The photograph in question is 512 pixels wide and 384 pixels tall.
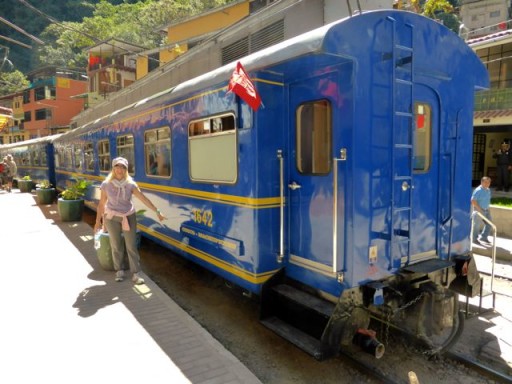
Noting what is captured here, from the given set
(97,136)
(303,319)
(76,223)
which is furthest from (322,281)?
(76,223)

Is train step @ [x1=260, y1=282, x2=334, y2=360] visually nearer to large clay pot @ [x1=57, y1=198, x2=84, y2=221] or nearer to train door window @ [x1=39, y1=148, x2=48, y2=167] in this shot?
large clay pot @ [x1=57, y1=198, x2=84, y2=221]

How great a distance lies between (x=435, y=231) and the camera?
443 centimetres

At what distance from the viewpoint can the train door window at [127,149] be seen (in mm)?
7836

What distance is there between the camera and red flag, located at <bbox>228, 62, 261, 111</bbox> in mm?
3930

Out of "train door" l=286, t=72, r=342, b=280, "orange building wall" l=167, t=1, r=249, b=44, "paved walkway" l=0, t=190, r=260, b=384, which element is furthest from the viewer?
"orange building wall" l=167, t=1, r=249, b=44

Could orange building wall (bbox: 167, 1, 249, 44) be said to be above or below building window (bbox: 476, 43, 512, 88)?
above

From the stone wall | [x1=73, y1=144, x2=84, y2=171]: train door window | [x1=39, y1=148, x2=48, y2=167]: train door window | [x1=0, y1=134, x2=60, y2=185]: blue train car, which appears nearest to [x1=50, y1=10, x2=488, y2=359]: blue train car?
the stone wall

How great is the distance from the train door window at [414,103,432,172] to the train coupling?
72.6 inches

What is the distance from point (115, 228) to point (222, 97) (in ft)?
9.44

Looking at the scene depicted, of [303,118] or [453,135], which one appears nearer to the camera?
[303,118]

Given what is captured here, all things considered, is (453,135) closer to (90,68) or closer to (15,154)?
(15,154)

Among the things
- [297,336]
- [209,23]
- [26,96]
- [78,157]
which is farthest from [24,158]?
[26,96]

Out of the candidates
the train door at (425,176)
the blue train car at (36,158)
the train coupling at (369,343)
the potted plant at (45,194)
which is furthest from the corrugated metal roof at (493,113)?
the blue train car at (36,158)

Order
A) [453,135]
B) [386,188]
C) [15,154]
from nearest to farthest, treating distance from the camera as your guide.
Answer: [386,188] → [453,135] → [15,154]
